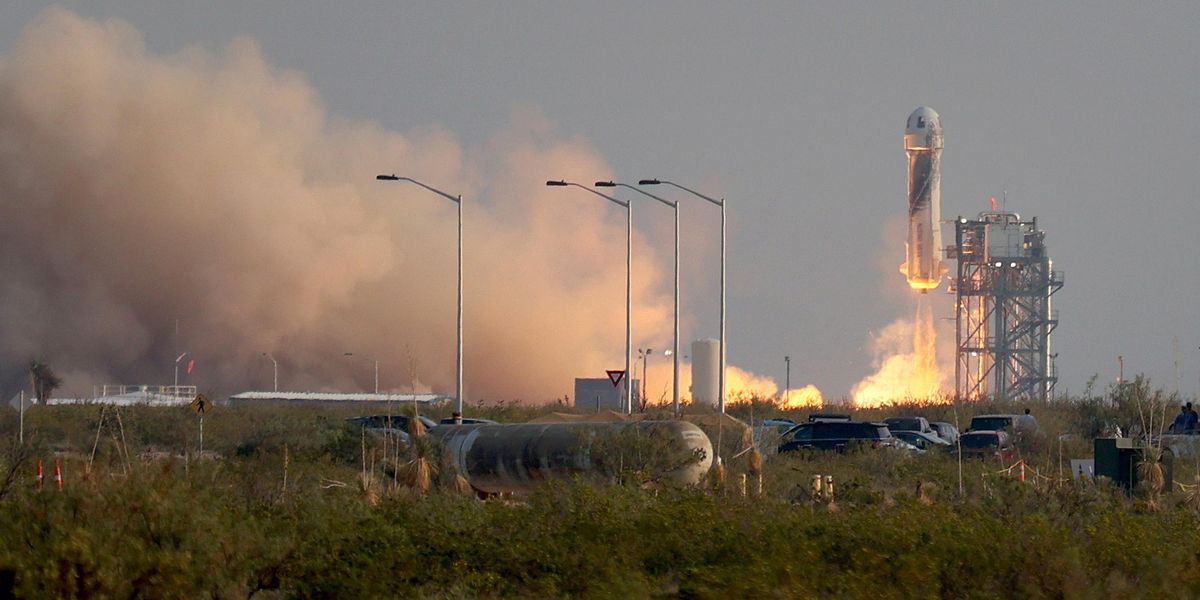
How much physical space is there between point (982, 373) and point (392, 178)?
49.8 metres

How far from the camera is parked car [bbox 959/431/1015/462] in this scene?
131 ft

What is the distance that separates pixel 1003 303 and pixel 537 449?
201 ft

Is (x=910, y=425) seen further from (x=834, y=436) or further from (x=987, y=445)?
(x=987, y=445)

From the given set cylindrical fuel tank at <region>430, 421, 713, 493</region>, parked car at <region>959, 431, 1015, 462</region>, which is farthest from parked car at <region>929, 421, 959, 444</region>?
cylindrical fuel tank at <region>430, 421, 713, 493</region>

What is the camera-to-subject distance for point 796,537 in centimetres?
1474

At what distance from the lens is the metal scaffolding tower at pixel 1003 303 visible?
85312mm

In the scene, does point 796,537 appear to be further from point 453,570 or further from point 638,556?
point 453,570

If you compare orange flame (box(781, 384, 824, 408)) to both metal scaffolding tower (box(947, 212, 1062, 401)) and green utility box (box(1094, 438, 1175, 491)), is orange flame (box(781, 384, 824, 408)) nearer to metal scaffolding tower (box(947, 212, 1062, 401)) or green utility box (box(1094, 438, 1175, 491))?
metal scaffolding tower (box(947, 212, 1062, 401))

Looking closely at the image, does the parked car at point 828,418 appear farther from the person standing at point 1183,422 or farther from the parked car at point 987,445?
the person standing at point 1183,422

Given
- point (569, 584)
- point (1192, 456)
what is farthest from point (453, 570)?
point (1192, 456)

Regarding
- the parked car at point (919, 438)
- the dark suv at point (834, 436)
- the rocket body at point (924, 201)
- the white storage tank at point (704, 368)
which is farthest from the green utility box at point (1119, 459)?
the rocket body at point (924, 201)

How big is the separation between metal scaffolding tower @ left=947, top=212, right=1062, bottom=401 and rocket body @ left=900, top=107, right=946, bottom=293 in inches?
138

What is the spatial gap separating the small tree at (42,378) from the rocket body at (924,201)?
1565 inches

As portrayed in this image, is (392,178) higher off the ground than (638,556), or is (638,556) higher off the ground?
(392,178)
